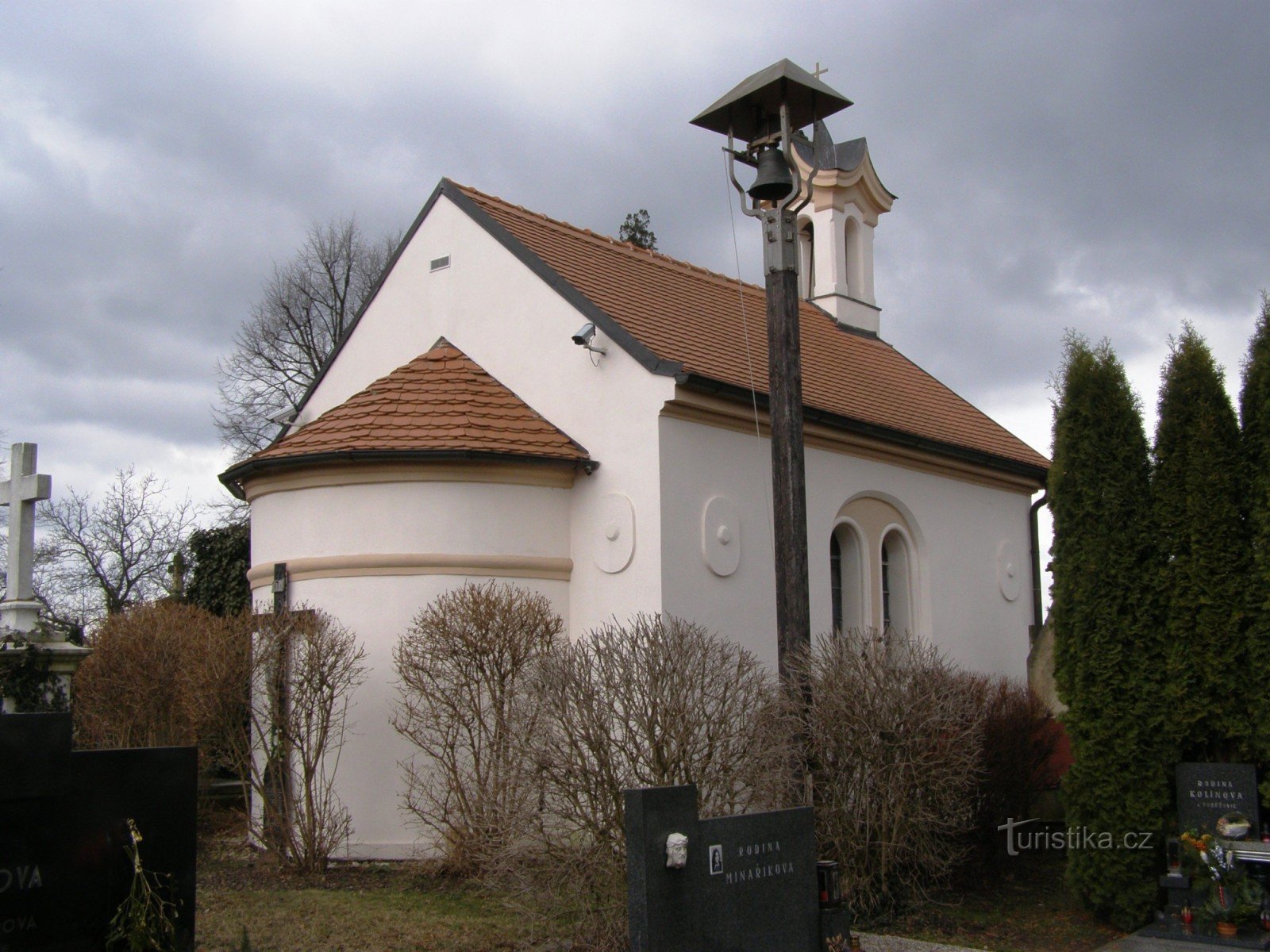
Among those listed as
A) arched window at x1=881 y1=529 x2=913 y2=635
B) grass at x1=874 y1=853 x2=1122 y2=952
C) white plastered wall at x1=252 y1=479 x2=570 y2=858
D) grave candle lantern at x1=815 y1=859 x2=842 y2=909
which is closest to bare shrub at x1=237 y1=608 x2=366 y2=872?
white plastered wall at x1=252 y1=479 x2=570 y2=858

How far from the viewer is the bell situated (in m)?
10.4

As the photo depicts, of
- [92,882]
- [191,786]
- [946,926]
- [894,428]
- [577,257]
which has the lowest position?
[946,926]

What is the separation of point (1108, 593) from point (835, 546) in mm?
6270

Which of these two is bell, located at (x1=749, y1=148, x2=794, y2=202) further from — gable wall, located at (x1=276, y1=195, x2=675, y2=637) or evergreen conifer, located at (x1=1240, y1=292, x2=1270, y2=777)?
evergreen conifer, located at (x1=1240, y1=292, x2=1270, y2=777)

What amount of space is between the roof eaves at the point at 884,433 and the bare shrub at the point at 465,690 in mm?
3247

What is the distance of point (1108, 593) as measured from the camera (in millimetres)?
10148

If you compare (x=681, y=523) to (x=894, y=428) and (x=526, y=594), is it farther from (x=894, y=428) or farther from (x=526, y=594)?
(x=894, y=428)

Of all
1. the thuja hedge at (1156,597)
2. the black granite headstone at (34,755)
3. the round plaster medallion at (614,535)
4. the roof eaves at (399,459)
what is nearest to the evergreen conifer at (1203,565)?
the thuja hedge at (1156,597)

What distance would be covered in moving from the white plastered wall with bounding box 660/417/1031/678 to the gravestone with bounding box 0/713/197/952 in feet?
22.4

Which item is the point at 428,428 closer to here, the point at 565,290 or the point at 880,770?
the point at 565,290

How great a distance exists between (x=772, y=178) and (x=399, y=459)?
17.4 ft

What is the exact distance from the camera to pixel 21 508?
13.4 meters

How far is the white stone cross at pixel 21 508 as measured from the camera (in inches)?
515

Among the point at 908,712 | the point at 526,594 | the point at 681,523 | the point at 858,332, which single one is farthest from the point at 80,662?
the point at 858,332
